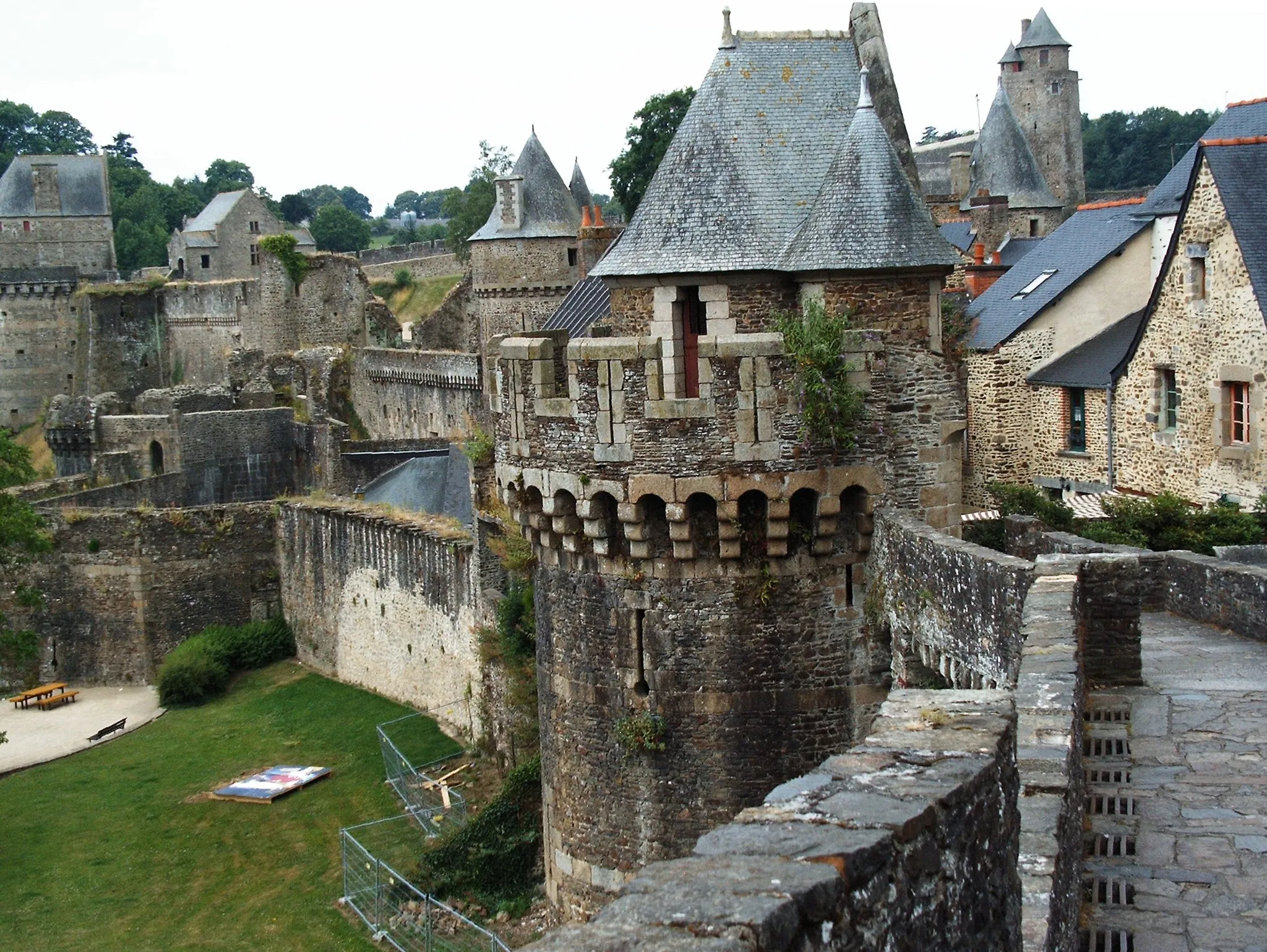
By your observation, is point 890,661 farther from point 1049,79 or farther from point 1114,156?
point 1114,156

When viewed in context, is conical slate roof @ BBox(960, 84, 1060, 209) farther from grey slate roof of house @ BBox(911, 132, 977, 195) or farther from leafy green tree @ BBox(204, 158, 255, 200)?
leafy green tree @ BBox(204, 158, 255, 200)

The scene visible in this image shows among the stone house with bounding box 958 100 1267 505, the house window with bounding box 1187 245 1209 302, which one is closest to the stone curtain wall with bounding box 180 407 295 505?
the stone house with bounding box 958 100 1267 505

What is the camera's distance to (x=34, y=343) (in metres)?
69.2

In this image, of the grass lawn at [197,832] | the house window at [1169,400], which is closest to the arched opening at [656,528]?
the grass lawn at [197,832]

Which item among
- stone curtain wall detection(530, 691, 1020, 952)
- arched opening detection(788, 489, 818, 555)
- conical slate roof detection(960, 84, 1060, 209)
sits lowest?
stone curtain wall detection(530, 691, 1020, 952)

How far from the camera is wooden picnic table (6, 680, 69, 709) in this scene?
30188 mm

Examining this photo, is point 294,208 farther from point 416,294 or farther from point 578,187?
point 578,187

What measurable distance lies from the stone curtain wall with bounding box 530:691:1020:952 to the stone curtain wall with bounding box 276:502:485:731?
1785 cm

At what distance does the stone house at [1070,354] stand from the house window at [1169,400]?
0.92m

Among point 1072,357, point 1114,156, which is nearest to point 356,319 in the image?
point 1072,357

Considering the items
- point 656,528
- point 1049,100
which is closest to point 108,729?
point 656,528

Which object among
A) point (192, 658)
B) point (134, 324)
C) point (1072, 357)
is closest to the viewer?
point (1072, 357)

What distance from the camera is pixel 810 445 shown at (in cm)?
1186

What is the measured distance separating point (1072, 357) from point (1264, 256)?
6.50 meters
